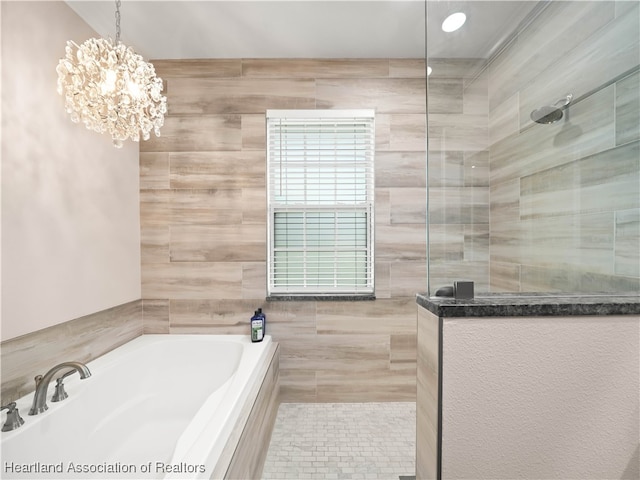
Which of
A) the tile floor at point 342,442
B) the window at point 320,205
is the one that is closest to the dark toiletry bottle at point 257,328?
the window at point 320,205

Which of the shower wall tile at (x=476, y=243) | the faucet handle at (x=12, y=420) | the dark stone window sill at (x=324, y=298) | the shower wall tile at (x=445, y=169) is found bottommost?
the faucet handle at (x=12, y=420)


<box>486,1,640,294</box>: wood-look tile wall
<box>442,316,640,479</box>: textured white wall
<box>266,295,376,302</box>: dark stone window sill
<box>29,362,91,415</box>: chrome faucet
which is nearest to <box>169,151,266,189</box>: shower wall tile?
<box>266,295,376,302</box>: dark stone window sill

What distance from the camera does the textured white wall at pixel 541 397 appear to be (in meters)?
0.89

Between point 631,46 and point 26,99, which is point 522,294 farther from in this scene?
point 26,99

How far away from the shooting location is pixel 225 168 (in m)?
2.32

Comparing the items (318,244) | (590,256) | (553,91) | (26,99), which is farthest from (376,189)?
(26,99)

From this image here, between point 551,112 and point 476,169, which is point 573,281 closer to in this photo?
point 476,169

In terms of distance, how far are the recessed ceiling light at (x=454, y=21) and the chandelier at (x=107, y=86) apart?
1.32 metres

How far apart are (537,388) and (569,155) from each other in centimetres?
85

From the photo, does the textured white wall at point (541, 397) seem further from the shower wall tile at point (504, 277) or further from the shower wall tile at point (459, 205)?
the shower wall tile at point (459, 205)

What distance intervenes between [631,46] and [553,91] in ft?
0.79

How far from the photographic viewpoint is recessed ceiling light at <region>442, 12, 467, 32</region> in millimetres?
1118

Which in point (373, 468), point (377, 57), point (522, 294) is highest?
point (377, 57)

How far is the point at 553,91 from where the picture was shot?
1.21 m
